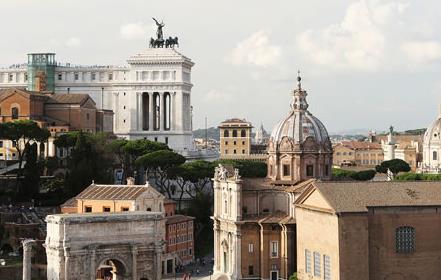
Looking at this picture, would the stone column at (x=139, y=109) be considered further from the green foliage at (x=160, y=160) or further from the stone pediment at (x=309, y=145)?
the stone pediment at (x=309, y=145)

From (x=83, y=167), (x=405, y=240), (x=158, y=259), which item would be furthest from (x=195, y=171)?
(x=405, y=240)

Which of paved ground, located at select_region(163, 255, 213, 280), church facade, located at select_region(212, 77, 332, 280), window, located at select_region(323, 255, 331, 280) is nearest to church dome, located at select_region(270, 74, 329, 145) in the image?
church facade, located at select_region(212, 77, 332, 280)

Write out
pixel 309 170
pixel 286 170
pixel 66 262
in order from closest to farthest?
pixel 66 262 → pixel 309 170 → pixel 286 170

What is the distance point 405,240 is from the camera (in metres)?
46.4

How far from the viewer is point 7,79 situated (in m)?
101

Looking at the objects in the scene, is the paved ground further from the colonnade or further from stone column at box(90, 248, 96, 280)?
the colonnade

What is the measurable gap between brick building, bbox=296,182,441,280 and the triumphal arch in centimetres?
903

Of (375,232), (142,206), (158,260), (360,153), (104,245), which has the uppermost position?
(360,153)

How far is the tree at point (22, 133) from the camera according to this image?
73.5 metres

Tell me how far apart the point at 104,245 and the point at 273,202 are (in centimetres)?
1065

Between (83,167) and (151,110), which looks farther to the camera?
(151,110)

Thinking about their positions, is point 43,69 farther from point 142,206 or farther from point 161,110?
point 142,206

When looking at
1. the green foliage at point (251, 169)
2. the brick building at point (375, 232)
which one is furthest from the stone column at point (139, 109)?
the brick building at point (375, 232)

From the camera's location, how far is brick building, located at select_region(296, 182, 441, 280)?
45.2m
